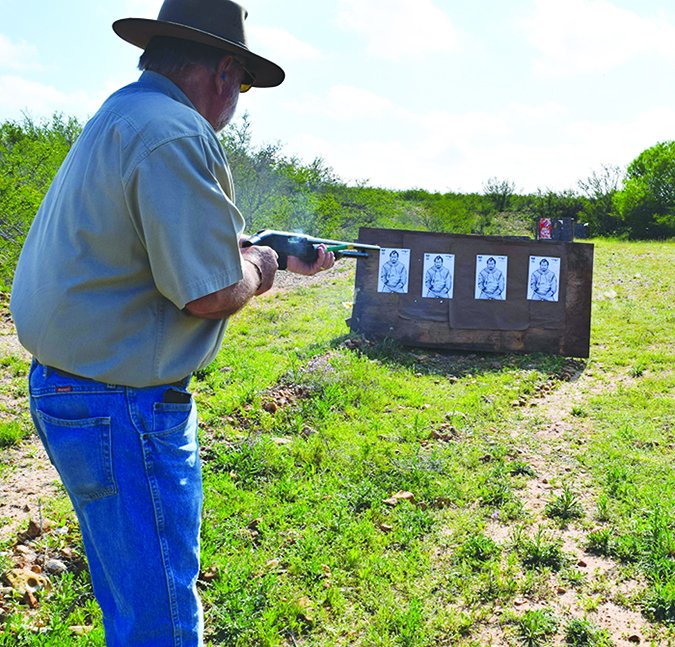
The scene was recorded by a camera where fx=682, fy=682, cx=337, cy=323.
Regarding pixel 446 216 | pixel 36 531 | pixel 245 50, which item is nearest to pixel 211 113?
pixel 245 50

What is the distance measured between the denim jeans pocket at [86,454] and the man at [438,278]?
6416 millimetres

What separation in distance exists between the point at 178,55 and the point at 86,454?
1.11 m

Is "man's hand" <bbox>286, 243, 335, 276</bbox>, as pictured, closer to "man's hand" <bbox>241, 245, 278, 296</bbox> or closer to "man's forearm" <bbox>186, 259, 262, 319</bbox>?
"man's hand" <bbox>241, 245, 278, 296</bbox>

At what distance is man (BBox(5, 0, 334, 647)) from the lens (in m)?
1.64

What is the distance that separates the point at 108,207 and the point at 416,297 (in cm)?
632

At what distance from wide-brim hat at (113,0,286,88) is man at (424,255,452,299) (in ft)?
19.7

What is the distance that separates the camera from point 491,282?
7.93m

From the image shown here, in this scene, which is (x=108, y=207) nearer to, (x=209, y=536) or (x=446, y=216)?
(x=209, y=536)

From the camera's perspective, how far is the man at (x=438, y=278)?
7891mm

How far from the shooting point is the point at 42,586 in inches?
118

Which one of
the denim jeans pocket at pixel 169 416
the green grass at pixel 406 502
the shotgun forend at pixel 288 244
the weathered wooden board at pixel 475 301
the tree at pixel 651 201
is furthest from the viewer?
the tree at pixel 651 201

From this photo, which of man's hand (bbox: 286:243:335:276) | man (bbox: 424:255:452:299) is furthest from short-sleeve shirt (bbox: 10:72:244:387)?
man (bbox: 424:255:452:299)

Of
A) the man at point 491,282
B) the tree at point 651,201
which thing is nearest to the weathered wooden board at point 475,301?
the man at point 491,282

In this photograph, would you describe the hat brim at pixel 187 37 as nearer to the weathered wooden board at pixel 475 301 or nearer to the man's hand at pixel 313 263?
the man's hand at pixel 313 263
